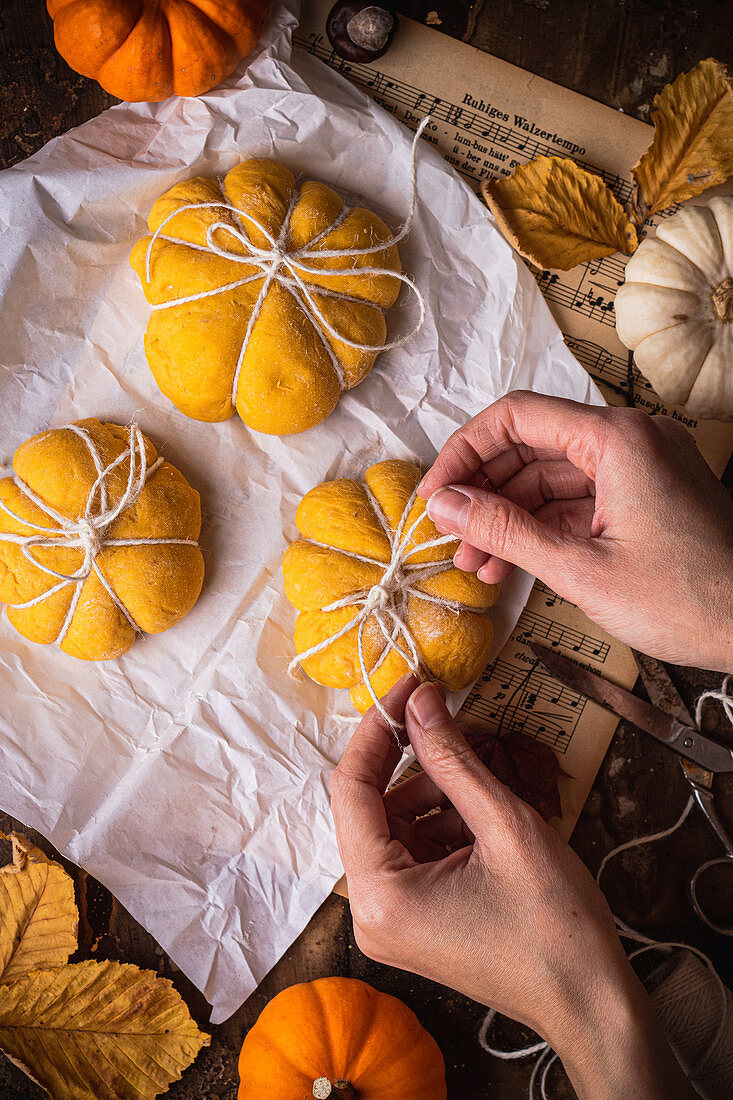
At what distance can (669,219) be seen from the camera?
80.2 inches

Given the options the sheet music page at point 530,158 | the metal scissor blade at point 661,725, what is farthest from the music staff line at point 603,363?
the metal scissor blade at point 661,725

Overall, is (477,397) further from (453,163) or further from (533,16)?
(533,16)

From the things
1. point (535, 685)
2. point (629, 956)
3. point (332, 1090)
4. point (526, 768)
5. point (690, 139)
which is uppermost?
point (690, 139)

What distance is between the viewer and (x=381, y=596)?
69.9 inches

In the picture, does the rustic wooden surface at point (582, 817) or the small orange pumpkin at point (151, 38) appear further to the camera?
the rustic wooden surface at point (582, 817)

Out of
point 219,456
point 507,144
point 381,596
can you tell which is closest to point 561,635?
point 381,596

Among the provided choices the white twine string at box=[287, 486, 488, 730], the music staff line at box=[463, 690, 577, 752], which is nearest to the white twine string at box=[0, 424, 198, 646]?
the white twine string at box=[287, 486, 488, 730]

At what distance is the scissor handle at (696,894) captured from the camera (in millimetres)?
2055

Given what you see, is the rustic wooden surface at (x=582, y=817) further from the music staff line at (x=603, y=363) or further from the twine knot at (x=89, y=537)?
the twine knot at (x=89, y=537)

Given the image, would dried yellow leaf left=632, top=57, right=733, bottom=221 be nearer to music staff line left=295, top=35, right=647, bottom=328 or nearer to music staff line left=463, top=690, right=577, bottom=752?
music staff line left=295, top=35, right=647, bottom=328

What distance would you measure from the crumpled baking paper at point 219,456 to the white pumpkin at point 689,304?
203mm

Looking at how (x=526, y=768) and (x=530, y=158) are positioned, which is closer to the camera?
(x=526, y=768)

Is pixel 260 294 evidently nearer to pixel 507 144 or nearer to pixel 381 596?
pixel 381 596

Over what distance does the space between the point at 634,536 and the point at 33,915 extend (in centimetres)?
176
